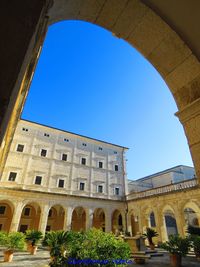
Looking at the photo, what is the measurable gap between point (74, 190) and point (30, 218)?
21.8 ft

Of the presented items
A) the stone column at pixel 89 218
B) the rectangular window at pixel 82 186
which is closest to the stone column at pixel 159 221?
the stone column at pixel 89 218

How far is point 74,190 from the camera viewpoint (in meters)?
22.6

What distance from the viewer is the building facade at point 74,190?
18234mm

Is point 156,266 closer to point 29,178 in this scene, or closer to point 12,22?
point 12,22

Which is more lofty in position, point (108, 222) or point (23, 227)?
point (108, 222)

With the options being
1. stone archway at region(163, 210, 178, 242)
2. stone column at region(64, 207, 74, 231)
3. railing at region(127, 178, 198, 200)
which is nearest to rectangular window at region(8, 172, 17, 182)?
stone column at region(64, 207, 74, 231)

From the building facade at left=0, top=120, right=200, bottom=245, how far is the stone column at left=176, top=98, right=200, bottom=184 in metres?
15.6

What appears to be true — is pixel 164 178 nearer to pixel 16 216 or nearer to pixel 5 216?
pixel 16 216

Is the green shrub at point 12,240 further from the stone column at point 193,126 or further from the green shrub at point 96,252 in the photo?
the stone column at point 193,126

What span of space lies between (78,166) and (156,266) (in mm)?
16794

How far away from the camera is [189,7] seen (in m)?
2.13

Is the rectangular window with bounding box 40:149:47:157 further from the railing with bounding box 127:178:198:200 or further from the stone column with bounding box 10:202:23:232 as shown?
the railing with bounding box 127:178:198:200

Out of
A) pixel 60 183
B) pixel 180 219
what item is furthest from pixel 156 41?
pixel 60 183

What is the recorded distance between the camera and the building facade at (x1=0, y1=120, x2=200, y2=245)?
18234mm
